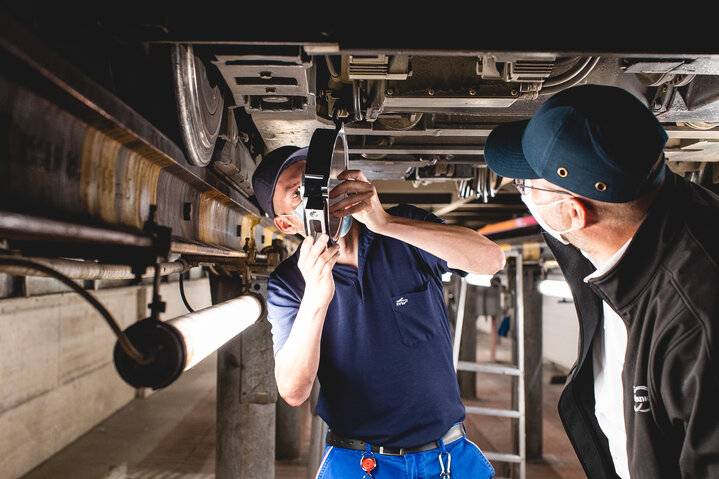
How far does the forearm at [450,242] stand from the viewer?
1683mm

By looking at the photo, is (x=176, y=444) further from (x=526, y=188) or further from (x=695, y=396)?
(x=695, y=396)

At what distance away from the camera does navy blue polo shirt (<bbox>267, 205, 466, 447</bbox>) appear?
1787 millimetres

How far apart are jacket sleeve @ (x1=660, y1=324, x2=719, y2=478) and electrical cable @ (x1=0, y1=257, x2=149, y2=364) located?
1131 mm

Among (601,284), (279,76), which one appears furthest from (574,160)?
(279,76)

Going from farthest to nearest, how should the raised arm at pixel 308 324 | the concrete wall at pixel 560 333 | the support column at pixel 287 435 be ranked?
1. the concrete wall at pixel 560 333
2. the support column at pixel 287 435
3. the raised arm at pixel 308 324

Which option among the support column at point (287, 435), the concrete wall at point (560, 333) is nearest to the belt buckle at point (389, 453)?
the support column at point (287, 435)

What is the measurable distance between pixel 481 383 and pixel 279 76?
1035cm

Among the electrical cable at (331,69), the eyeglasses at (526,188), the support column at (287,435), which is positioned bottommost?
the support column at (287,435)

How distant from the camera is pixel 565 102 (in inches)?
47.7

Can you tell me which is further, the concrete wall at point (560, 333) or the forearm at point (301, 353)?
the concrete wall at point (560, 333)

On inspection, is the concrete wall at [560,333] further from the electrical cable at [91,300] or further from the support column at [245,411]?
the electrical cable at [91,300]

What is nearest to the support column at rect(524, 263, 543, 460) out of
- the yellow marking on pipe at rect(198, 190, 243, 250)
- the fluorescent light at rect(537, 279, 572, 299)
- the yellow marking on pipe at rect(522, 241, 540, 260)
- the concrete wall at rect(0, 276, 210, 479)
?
the yellow marking on pipe at rect(522, 241, 540, 260)

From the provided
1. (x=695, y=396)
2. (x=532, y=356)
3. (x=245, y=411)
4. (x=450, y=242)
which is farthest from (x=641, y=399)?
(x=532, y=356)

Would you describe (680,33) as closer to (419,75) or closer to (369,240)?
(419,75)
